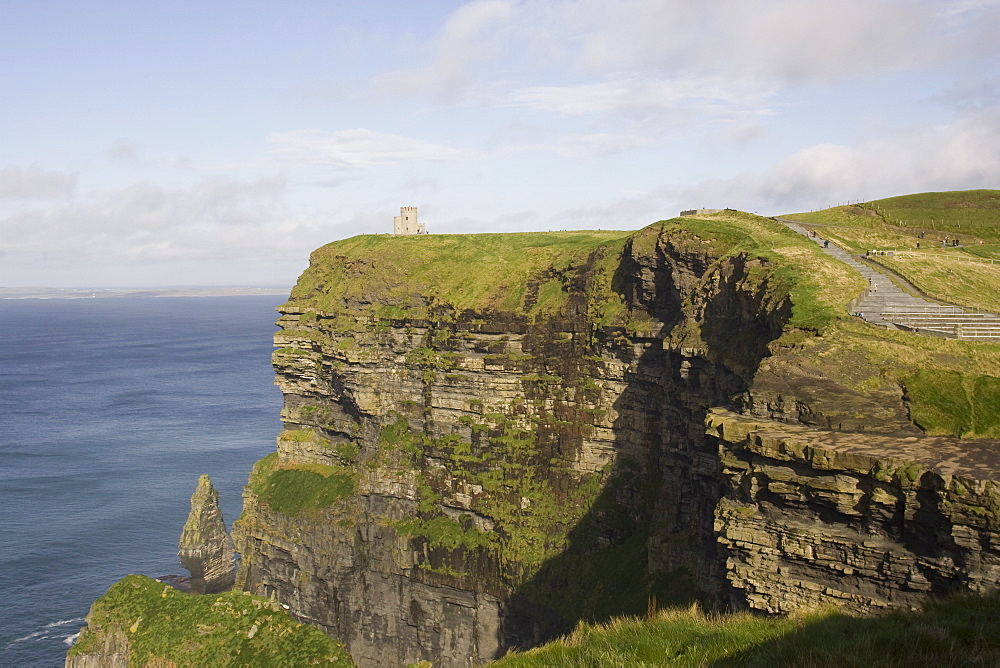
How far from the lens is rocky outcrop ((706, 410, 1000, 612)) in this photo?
67.4 ft

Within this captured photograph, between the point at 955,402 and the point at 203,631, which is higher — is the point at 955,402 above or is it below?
above

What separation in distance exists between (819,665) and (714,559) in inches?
699

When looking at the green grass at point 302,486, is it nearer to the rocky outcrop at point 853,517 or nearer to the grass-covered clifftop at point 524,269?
the grass-covered clifftop at point 524,269

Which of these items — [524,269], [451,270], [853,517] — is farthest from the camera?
[451,270]

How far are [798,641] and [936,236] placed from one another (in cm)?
4459

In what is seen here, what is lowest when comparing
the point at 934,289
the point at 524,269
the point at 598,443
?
the point at 598,443

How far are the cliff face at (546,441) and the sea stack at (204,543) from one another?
24.2ft

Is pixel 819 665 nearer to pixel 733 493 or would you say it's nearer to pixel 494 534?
pixel 733 493


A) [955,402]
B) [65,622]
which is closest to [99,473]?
[65,622]

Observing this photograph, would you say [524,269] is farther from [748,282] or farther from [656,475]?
[748,282]

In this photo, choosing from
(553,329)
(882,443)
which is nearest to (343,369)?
(553,329)

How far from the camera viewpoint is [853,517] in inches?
901

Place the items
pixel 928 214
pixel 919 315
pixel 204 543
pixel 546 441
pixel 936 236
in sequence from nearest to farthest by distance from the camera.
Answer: pixel 919 315 < pixel 546 441 < pixel 936 236 < pixel 928 214 < pixel 204 543

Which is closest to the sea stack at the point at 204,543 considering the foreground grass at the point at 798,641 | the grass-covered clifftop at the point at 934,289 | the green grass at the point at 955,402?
the grass-covered clifftop at the point at 934,289
